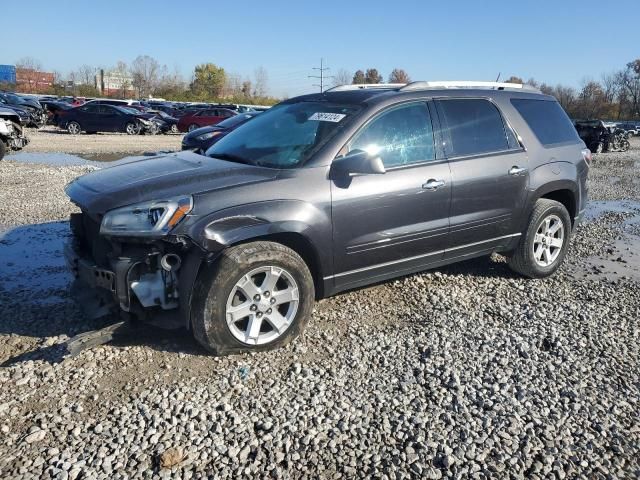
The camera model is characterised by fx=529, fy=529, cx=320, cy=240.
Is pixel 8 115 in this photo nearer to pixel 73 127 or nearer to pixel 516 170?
pixel 73 127

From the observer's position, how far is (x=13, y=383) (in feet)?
10.6

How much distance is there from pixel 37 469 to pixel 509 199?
13.6 ft

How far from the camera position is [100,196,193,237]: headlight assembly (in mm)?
3336

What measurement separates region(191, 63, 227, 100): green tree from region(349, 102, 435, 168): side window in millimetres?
99844

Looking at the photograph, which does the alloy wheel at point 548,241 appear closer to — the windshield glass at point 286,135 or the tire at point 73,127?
the windshield glass at point 286,135

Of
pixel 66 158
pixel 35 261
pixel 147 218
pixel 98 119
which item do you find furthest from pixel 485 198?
pixel 98 119

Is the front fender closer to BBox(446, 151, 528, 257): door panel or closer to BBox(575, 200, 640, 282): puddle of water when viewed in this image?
BBox(446, 151, 528, 257): door panel

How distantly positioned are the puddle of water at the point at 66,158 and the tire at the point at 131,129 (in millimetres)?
10567

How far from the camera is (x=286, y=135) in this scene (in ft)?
14.4

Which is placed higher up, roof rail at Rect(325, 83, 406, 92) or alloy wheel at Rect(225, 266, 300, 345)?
roof rail at Rect(325, 83, 406, 92)

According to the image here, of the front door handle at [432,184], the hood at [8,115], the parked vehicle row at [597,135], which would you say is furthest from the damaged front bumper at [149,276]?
the parked vehicle row at [597,135]

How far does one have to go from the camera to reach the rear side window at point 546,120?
5219 mm

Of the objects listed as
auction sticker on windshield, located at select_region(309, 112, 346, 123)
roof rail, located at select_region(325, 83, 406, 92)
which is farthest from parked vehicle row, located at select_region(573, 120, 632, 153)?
auction sticker on windshield, located at select_region(309, 112, 346, 123)

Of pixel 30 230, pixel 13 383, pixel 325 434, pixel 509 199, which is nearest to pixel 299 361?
pixel 325 434
